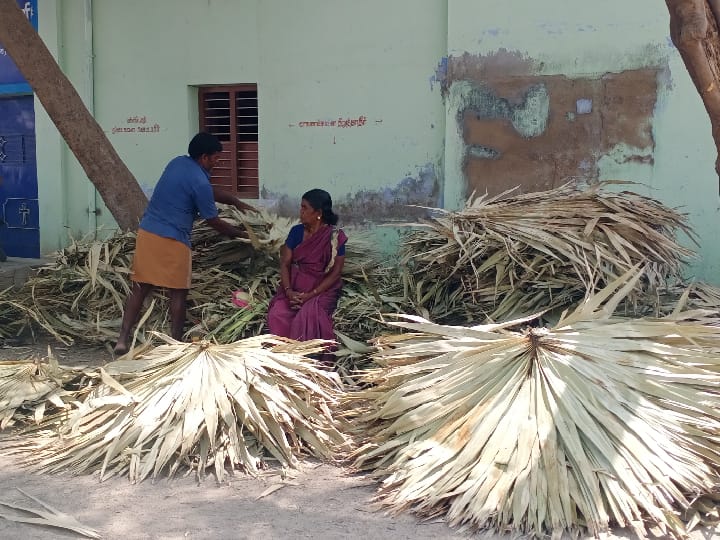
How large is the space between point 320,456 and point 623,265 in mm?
1946

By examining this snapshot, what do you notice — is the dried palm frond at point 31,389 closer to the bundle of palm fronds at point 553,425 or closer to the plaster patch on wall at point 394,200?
the bundle of palm fronds at point 553,425

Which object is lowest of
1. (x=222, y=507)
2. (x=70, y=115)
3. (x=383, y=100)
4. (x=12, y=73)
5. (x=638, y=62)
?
(x=222, y=507)

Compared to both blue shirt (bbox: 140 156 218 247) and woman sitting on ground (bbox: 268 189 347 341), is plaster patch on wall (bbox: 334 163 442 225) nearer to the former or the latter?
woman sitting on ground (bbox: 268 189 347 341)

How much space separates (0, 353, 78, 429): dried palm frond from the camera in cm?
417

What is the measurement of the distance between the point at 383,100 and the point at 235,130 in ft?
5.50

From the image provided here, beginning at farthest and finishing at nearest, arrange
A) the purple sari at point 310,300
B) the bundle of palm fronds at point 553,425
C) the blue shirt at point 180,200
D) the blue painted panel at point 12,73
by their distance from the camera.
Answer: the blue painted panel at point 12,73
the blue shirt at point 180,200
the purple sari at point 310,300
the bundle of palm fronds at point 553,425

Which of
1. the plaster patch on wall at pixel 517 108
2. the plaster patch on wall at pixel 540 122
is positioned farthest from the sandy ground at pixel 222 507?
the plaster patch on wall at pixel 517 108

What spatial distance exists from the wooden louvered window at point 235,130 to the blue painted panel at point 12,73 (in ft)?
7.01

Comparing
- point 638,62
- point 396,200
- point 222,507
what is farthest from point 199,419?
point 638,62

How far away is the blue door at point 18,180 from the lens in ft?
30.5

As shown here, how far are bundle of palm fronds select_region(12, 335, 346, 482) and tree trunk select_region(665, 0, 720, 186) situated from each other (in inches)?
85.0

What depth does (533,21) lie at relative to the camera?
270 inches

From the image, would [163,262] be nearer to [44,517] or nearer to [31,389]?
[31,389]

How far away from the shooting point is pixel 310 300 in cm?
511
